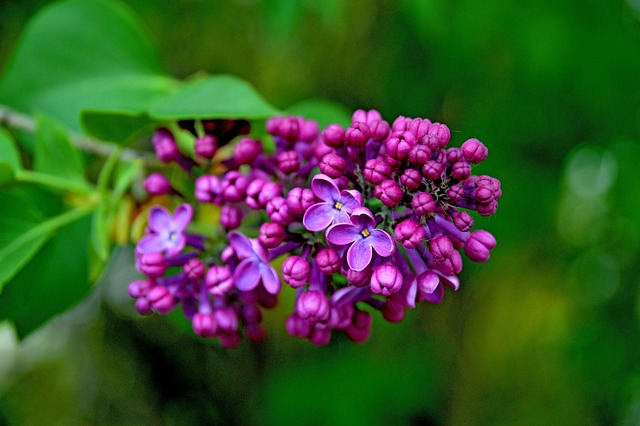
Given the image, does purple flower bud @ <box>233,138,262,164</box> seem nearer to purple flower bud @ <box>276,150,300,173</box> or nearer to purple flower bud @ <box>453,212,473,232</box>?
purple flower bud @ <box>276,150,300,173</box>

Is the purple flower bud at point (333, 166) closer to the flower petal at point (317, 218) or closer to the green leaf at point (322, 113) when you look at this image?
the flower petal at point (317, 218)

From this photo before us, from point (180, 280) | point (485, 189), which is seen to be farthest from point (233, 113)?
point (485, 189)

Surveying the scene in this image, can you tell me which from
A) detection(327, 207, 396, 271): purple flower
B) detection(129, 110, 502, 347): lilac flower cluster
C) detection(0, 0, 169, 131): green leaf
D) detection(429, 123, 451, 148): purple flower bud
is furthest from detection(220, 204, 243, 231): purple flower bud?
detection(0, 0, 169, 131): green leaf

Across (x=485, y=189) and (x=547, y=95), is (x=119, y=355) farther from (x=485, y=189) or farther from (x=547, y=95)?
(x=485, y=189)

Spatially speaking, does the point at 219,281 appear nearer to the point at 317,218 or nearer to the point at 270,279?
the point at 270,279

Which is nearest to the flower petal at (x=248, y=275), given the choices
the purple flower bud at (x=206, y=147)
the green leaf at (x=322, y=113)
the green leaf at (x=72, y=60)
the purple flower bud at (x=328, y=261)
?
the purple flower bud at (x=328, y=261)

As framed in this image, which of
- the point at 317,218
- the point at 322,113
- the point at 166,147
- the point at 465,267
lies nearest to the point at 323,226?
the point at 317,218
